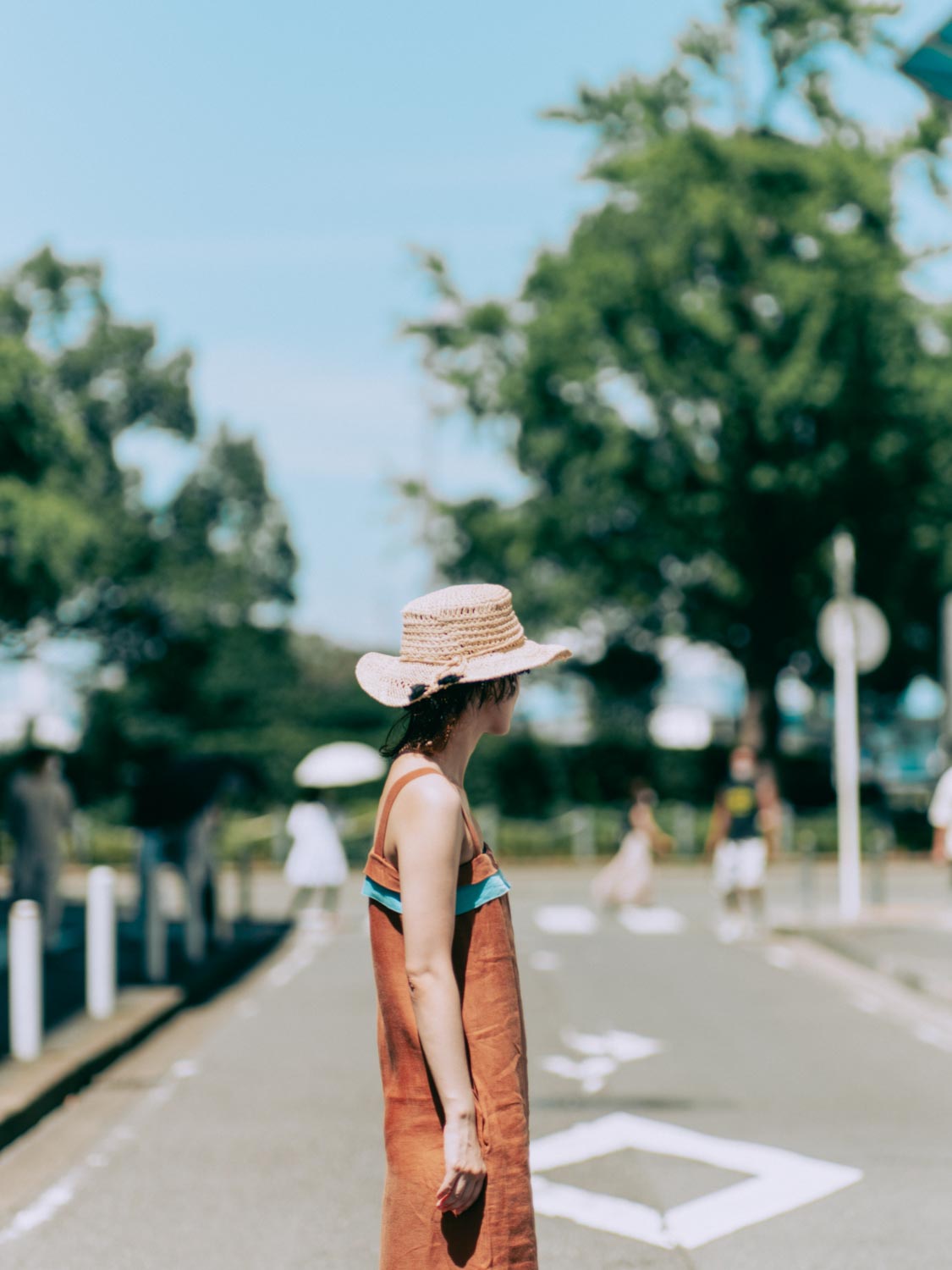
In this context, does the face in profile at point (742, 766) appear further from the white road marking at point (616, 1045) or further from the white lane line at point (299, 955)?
the white road marking at point (616, 1045)

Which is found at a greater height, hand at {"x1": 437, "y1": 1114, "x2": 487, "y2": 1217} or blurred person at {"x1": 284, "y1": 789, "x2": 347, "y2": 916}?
hand at {"x1": 437, "y1": 1114, "x2": 487, "y2": 1217}

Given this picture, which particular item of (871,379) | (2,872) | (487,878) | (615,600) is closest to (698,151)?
(871,379)

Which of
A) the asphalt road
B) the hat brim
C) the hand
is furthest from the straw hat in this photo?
the asphalt road

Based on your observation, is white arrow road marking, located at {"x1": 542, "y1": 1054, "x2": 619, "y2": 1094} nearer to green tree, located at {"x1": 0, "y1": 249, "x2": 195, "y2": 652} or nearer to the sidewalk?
the sidewalk

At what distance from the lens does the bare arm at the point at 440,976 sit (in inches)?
123

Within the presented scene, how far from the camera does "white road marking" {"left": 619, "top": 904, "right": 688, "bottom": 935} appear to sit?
18.6 metres

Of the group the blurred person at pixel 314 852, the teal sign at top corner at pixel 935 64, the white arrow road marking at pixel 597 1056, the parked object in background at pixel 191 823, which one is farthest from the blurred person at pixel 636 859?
the teal sign at top corner at pixel 935 64

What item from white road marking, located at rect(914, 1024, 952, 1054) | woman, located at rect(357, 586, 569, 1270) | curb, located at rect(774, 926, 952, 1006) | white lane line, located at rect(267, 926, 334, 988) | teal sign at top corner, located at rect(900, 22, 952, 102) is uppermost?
teal sign at top corner, located at rect(900, 22, 952, 102)

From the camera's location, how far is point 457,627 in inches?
132

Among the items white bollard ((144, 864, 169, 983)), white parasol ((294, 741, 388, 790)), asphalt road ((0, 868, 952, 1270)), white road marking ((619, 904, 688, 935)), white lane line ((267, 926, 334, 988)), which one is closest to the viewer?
asphalt road ((0, 868, 952, 1270))

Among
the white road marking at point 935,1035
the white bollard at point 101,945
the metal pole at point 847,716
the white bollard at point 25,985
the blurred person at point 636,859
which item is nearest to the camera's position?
the white bollard at point 25,985

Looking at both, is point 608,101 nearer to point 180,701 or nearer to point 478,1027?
point 180,701

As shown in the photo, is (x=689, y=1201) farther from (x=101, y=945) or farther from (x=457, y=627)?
(x=101, y=945)

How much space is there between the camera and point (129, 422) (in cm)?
5472
